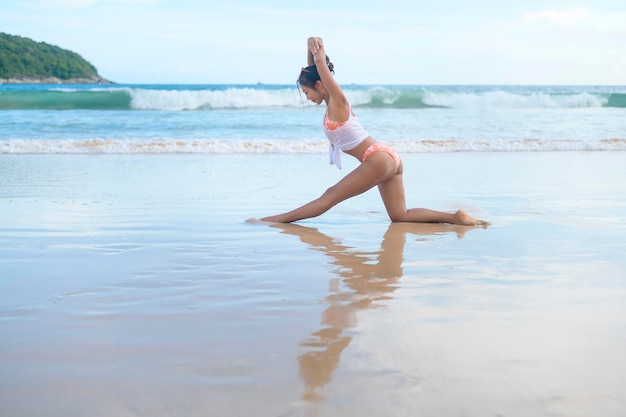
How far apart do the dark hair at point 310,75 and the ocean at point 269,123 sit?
7.23m

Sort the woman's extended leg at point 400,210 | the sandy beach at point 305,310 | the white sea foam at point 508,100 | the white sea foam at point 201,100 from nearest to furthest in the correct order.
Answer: the sandy beach at point 305,310 → the woman's extended leg at point 400,210 → the white sea foam at point 201,100 → the white sea foam at point 508,100

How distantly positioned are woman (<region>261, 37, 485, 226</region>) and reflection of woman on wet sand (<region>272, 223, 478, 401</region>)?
11cm

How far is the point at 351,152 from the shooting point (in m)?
5.88

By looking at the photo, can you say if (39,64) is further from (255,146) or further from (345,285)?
(345,285)

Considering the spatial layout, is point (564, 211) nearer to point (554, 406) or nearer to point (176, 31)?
point (554, 406)

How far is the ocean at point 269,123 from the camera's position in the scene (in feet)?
44.0

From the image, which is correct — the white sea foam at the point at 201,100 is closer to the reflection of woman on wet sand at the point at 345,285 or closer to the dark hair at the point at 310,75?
the dark hair at the point at 310,75

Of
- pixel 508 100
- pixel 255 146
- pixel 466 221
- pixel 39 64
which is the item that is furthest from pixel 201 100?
pixel 39 64

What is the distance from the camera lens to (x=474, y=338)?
9.14 ft

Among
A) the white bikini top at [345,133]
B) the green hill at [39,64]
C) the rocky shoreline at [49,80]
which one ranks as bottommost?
the white bikini top at [345,133]

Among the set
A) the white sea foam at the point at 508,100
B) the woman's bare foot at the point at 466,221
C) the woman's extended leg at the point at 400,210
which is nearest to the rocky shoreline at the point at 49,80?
the white sea foam at the point at 508,100

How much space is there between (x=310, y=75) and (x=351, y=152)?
2.62 feet

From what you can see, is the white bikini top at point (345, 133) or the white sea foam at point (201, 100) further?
the white sea foam at point (201, 100)

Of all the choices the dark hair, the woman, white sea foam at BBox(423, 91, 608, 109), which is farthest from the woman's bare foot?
white sea foam at BBox(423, 91, 608, 109)
